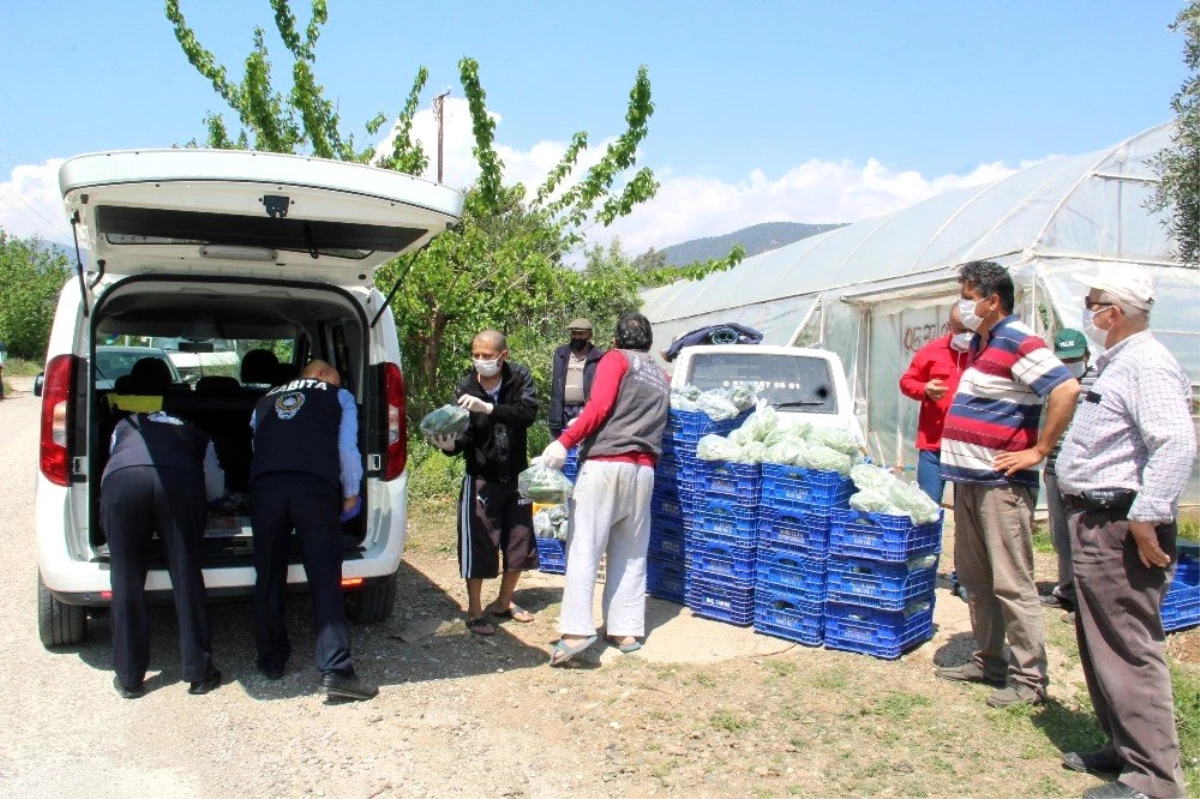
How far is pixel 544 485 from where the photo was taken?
5352 mm

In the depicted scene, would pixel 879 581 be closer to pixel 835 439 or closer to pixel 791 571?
pixel 791 571

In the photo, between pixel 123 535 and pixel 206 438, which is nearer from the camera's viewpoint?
pixel 123 535

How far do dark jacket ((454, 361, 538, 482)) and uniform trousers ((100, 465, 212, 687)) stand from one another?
1583 millimetres

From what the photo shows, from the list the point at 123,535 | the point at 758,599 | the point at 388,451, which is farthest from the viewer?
the point at 758,599

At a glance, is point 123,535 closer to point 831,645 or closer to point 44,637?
point 44,637

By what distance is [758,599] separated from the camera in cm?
596

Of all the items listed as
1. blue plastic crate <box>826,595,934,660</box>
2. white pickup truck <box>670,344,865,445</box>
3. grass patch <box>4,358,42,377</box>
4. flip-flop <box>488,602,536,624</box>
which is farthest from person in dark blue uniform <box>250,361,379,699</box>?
grass patch <box>4,358,42,377</box>

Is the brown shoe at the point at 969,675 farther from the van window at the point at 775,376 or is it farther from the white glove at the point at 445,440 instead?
the van window at the point at 775,376

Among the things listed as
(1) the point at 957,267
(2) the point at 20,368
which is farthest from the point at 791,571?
(2) the point at 20,368

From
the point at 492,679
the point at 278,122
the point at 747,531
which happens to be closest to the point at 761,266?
the point at 278,122

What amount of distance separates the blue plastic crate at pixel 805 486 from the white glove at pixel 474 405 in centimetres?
168

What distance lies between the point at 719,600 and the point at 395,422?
226 centimetres

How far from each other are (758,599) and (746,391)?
1.61 m

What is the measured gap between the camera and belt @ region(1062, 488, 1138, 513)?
3.87 m
